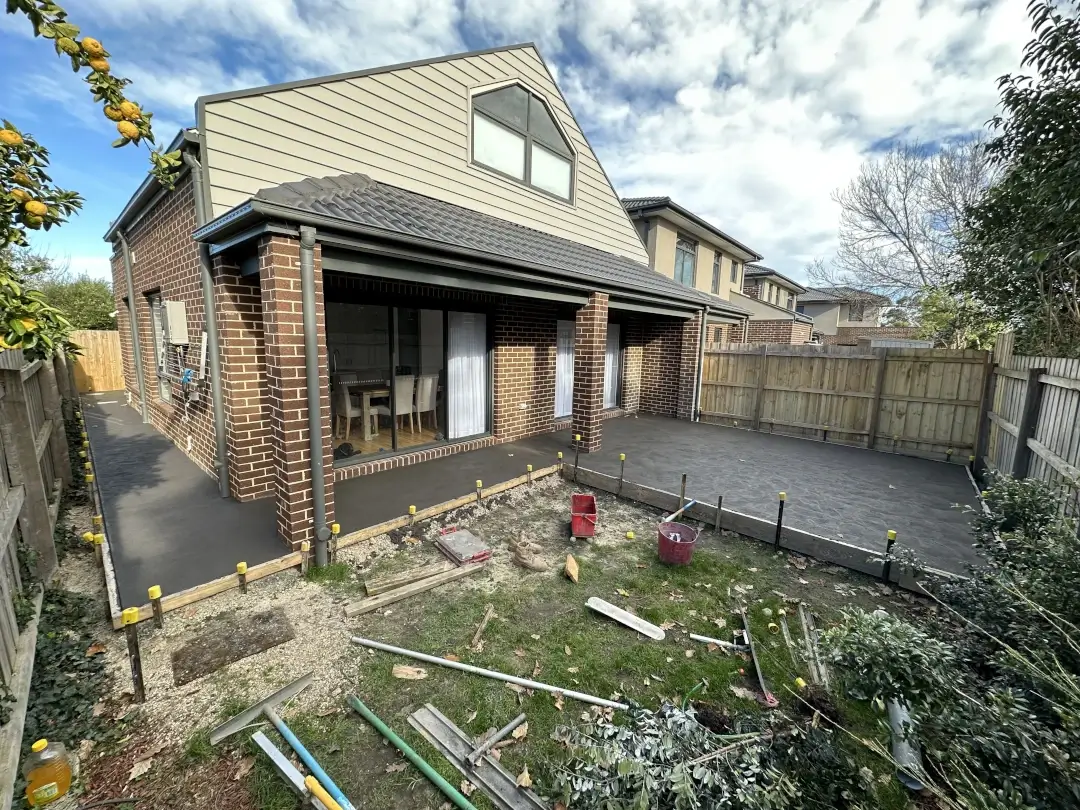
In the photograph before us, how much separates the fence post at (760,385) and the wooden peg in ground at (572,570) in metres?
7.37

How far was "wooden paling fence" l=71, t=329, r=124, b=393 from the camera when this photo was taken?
13406mm

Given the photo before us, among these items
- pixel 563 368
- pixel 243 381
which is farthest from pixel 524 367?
pixel 243 381

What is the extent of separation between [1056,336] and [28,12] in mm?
9362

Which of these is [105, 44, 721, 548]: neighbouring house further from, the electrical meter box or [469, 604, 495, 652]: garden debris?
[469, 604, 495, 652]: garden debris

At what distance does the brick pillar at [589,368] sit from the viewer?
7.13 m

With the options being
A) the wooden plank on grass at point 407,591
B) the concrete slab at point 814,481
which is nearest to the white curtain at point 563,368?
the concrete slab at point 814,481

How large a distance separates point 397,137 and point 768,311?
18197 millimetres

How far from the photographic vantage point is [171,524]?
13.9 feet

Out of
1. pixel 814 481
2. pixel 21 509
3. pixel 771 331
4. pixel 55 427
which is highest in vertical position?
pixel 771 331

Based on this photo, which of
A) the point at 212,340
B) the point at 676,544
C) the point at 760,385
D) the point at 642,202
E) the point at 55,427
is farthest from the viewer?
the point at 642,202

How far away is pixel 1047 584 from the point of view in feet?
7.55

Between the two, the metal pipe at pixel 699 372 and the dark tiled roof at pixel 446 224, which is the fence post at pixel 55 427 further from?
the metal pipe at pixel 699 372

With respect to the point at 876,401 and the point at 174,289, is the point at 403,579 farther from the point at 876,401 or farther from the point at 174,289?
the point at 876,401

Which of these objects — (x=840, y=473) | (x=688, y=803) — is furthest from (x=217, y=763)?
(x=840, y=473)
